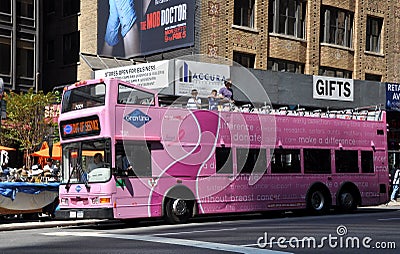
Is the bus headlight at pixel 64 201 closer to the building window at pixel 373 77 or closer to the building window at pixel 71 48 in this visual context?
the building window at pixel 71 48

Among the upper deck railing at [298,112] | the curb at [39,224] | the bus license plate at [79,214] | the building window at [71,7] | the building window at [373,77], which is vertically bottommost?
the curb at [39,224]

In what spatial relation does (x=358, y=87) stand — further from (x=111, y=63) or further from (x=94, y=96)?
(x=94, y=96)

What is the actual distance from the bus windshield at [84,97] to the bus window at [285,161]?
20.3 feet

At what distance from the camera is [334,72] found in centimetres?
3731

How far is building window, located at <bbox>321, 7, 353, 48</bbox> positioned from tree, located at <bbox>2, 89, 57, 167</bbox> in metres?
14.6

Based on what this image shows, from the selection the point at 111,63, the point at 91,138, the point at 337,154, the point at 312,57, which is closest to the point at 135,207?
the point at 91,138

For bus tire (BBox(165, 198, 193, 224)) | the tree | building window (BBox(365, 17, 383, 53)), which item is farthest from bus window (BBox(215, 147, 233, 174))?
building window (BBox(365, 17, 383, 53))

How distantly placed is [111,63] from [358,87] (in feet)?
40.2

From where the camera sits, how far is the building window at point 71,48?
40219mm

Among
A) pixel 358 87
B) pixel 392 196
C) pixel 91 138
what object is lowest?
pixel 392 196

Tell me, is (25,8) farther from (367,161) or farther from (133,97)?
(133,97)

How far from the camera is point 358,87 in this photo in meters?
35.4

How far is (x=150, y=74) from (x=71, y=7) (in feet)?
44.8

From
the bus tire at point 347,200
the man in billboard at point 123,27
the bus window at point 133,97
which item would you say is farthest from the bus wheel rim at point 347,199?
the man in billboard at point 123,27
